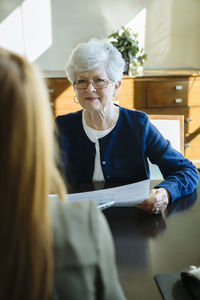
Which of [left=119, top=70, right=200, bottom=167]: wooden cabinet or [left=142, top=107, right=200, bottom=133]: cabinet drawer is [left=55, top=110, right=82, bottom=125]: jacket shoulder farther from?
[left=142, top=107, right=200, bottom=133]: cabinet drawer

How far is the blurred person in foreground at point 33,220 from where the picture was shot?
395mm

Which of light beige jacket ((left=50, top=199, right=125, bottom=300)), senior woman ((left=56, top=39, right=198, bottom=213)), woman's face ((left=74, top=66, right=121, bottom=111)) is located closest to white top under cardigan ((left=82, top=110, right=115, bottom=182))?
senior woman ((left=56, top=39, right=198, bottom=213))

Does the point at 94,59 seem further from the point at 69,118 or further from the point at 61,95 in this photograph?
the point at 61,95

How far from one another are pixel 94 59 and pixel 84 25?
7.25 ft

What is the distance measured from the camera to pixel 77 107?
3.08 m

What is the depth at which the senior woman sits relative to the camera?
1.49 metres

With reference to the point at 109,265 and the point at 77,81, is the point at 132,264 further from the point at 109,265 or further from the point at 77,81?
the point at 77,81

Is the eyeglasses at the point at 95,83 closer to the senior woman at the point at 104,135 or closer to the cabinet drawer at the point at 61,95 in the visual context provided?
the senior woman at the point at 104,135

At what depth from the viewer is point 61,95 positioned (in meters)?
3.02

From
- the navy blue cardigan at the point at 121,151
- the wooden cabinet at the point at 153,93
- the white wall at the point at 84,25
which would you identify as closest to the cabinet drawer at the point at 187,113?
the wooden cabinet at the point at 153,93

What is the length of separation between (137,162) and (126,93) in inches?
66.7

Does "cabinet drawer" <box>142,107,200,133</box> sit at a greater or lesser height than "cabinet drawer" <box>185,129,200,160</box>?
greater

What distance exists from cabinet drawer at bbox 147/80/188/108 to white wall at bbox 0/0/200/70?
64cm

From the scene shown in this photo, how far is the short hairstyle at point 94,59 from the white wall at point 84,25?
1.96 meters
